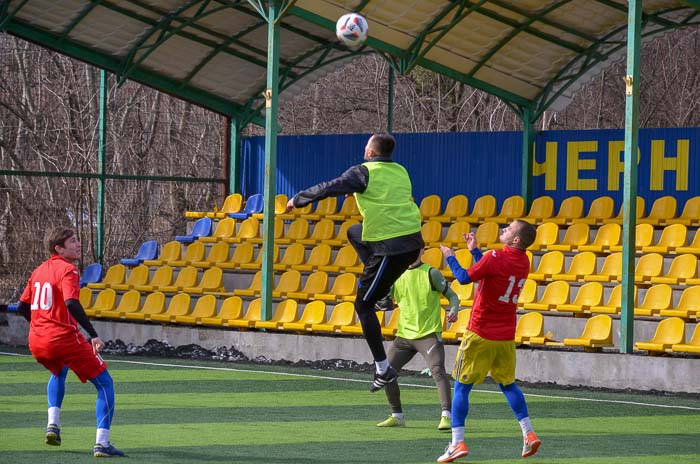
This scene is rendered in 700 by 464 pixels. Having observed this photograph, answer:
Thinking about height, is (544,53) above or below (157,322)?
above

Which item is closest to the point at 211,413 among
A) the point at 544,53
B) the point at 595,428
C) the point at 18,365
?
the point at 595,428

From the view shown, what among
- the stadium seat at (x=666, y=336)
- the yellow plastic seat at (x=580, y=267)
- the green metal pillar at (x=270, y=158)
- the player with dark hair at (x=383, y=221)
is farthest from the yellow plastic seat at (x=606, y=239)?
the player with dark hair at (x=383, y=221)

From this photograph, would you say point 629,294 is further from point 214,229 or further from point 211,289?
point 214,229

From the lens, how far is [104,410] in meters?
9.88

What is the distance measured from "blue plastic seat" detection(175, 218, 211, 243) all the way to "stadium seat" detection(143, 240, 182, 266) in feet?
0.81

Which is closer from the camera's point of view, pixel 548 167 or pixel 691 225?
pixel 691 225

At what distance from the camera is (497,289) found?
10.1 meters

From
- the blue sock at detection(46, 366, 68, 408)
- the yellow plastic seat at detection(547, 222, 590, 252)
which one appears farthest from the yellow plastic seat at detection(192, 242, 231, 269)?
the blue sock at detection(46, 366, 68, 408)

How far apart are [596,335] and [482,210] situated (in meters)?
6.23

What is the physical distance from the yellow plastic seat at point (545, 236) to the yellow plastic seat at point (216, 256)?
5.90 metres

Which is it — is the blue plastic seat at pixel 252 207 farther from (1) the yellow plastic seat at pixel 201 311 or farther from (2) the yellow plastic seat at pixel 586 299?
(2) the yellow plastic seat at pixel 586 299

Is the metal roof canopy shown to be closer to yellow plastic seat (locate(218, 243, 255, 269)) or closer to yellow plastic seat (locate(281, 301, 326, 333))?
yellow plastic seat (locate(218, 243, 255, 269))

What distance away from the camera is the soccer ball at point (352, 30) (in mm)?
15625

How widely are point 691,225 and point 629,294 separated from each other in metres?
4.21
